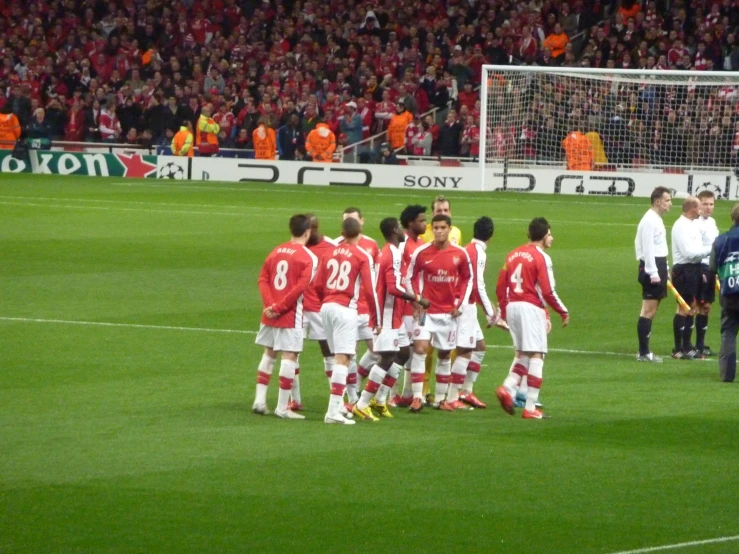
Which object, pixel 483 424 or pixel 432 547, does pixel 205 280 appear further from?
pixel 432 547

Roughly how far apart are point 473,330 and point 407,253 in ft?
2.76

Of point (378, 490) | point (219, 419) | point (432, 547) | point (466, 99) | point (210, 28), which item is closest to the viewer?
point (432, 547)

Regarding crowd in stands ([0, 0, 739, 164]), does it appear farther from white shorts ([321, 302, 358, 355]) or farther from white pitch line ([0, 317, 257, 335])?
white shorts ([321, 302, 358, 355])

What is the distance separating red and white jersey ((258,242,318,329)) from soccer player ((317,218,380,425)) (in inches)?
6.2

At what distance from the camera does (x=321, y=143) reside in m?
37.4

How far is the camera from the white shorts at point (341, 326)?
36.9 ft

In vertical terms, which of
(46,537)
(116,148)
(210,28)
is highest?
(210,28)

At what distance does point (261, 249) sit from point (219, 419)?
513 inches

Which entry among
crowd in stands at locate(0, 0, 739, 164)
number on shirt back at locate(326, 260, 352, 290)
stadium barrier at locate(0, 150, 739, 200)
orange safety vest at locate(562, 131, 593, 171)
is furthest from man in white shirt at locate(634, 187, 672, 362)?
orange safety vest at locate(562, 131, 593, 171)

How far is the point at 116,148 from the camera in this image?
131 feet

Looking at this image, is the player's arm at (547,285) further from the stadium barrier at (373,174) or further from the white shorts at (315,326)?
the stadium barrier at (373,174)

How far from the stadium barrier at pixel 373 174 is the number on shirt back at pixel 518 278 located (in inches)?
814

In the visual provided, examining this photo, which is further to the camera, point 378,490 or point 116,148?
point 116,148

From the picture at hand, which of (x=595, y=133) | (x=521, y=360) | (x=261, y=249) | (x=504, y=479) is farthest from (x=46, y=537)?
(x=595, y=133)
